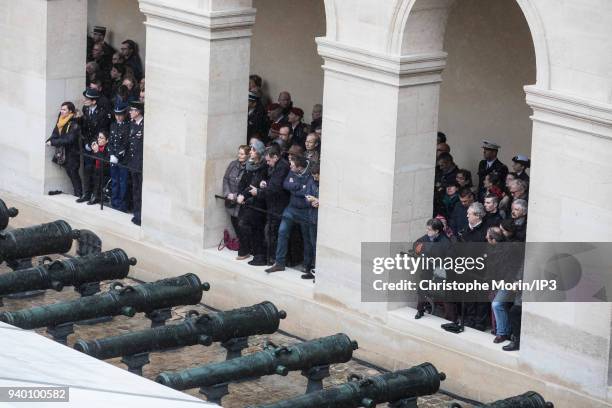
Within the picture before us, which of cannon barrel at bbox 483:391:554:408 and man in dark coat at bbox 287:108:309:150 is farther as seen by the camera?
man in dark coat at bbox 287:108:309:150

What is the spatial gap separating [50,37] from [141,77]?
10.4ft

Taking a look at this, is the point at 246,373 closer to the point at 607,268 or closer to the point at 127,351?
the point at 127,351

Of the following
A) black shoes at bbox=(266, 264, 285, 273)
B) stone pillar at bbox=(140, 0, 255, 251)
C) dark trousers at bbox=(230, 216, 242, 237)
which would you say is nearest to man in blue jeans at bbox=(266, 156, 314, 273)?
black shoes at bbox=(266, 264, 285, 273)

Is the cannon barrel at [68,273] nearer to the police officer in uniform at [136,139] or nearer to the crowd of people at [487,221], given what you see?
the police officer in uniform at [136,139]

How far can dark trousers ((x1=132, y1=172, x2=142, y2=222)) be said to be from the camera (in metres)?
24.7

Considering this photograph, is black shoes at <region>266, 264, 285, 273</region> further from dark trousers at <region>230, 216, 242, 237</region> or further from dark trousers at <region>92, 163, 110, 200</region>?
dark trousers at <region>92, 163, 110, 200</region>

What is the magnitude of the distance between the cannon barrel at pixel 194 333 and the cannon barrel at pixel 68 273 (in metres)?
1.89

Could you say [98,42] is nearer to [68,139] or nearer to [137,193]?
[68,139]

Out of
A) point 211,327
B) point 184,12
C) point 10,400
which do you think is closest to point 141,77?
point 184,12

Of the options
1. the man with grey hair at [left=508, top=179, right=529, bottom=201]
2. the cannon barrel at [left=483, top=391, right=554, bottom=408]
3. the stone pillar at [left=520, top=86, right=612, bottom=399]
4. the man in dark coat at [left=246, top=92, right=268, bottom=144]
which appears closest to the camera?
the cannon barrel at [left=483, top=391, right=554, bottom=408]

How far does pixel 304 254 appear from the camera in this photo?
22.8 m

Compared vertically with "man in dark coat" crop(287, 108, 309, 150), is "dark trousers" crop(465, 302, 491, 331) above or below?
below

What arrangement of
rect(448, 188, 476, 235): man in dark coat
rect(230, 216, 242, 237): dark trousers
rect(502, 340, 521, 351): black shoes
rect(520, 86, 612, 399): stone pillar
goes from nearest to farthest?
rect(520, 86, 612, 399): stone pillar < rect(502, 340, 521, 351): black shoes < rect(448, 188, 476, 235): man in dark coat < rect(230, 216, 242, 237): dark trousers

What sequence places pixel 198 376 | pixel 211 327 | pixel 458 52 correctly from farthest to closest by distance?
pixel 458 52 < pixel 211 327 < pixel 198 376
